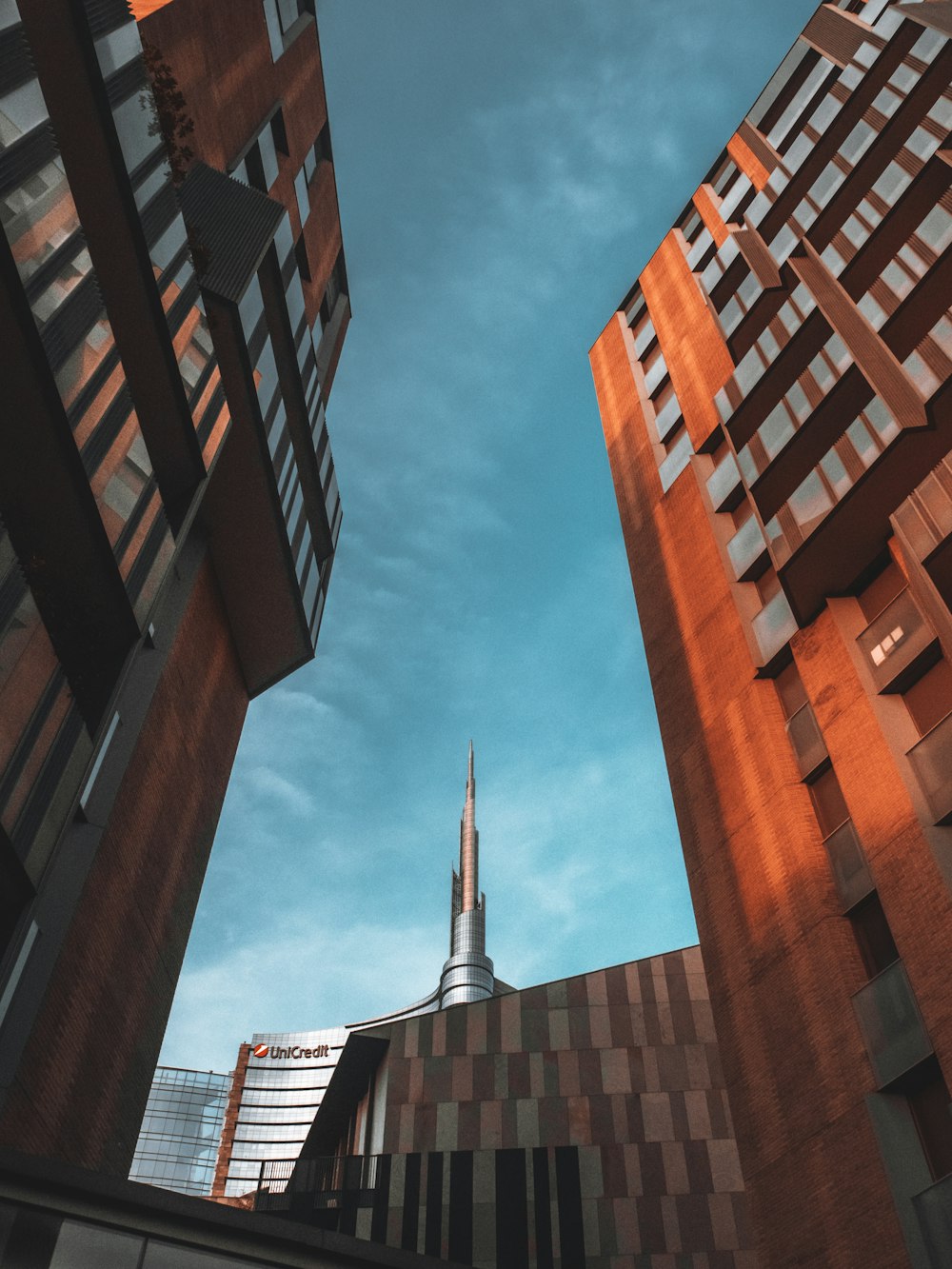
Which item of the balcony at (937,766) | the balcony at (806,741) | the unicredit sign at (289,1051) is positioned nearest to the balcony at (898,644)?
the balcony at (937,766)

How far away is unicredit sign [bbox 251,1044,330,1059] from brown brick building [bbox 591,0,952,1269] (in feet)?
400

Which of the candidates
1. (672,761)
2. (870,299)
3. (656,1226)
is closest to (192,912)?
(672,761)

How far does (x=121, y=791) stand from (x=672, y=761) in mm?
13329

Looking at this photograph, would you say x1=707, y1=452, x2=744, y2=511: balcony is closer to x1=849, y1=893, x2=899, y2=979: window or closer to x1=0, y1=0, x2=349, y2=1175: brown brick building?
x1=849, y1=893, x2=899, y2=979: window

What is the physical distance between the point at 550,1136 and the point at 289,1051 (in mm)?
114773

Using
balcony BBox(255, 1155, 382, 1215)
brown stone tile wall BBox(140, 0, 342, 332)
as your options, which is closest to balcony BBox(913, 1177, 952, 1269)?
balcony BBox(255, 1155, 382, 1215)

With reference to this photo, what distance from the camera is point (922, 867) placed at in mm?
15461

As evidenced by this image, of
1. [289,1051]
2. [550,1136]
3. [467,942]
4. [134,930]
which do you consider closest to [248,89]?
[134,930]

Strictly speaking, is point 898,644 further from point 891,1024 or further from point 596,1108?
point 596,1108

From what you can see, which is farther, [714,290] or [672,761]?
[714,290]

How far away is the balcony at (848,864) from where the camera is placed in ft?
55.8

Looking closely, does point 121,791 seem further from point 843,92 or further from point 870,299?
point 843,92

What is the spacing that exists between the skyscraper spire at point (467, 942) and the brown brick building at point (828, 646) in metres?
96.7

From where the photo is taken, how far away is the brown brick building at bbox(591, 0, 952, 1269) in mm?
15047
